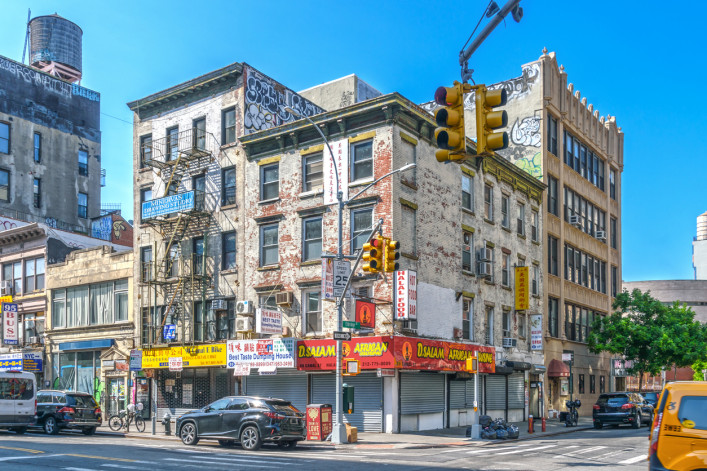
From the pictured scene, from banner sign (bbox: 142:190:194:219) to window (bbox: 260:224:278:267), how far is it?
390cm

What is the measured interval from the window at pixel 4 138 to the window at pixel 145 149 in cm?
2062

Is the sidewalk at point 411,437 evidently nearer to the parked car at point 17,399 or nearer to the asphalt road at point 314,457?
the asphalt road at point 314,457

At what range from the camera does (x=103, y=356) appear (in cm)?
3906

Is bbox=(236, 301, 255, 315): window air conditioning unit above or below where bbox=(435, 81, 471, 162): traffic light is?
below

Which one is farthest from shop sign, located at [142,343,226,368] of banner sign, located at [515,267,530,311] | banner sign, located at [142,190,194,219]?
banner sign, located at [515,267,530,311]

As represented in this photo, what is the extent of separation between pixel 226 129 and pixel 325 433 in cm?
1664

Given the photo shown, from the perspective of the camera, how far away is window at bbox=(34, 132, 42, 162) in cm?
5669

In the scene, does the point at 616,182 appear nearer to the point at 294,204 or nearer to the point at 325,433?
the point at 294,204

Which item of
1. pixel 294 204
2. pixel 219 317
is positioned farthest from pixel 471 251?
pixel 219 317

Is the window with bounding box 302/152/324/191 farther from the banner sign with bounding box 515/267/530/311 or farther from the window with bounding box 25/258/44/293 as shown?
the window with bounding box 25/258/44/293

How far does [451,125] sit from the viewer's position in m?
10.5

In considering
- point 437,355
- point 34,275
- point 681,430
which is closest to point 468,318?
point 437,355

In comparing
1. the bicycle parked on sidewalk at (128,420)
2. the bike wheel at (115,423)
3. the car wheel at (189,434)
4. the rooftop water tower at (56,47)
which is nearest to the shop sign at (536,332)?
the bicycle parked on sidewalk at (128,420)

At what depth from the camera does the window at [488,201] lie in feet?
123
